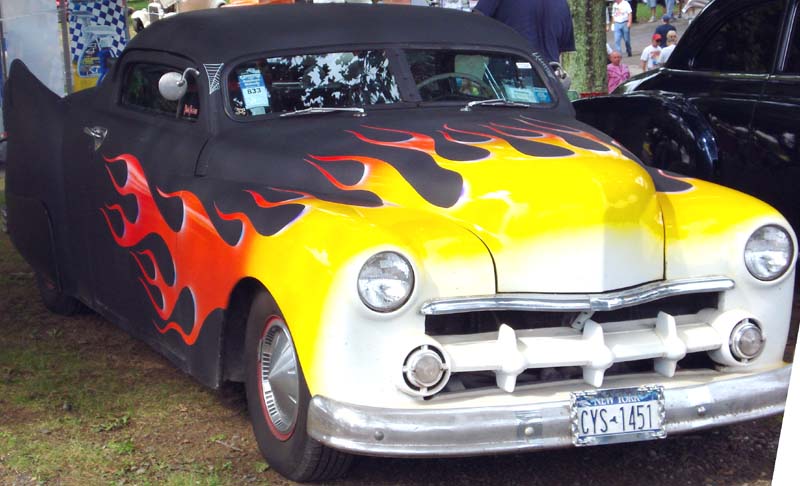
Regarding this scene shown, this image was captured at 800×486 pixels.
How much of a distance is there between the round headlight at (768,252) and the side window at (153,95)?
2.48 m

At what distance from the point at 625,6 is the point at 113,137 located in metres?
19.5

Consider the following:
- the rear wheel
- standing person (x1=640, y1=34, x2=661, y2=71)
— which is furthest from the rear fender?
standing person (x1=640, y1=34, x2=661, y2=71)

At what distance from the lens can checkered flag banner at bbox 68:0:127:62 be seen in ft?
39.4

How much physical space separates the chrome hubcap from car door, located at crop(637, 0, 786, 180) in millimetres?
3548

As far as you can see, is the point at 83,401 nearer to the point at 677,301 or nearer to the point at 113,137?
the point at 113,137

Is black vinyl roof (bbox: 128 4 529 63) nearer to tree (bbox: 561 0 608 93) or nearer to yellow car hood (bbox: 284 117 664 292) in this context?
yellow car hood (bbox: 284 117 664 292)

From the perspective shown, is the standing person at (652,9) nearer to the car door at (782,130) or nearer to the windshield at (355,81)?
the car door at (782,130)

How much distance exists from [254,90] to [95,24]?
25.1ft

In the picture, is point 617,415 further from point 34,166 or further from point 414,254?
point 34,166

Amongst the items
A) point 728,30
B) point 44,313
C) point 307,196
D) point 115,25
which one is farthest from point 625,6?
point 307,196

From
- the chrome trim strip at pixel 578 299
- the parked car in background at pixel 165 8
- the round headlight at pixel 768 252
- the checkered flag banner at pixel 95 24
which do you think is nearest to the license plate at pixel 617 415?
the chrome trim strip at pixel 578 299

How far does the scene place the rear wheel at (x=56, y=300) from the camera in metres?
6.59

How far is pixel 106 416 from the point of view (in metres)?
5.04

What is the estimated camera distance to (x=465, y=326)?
13.4 ft
